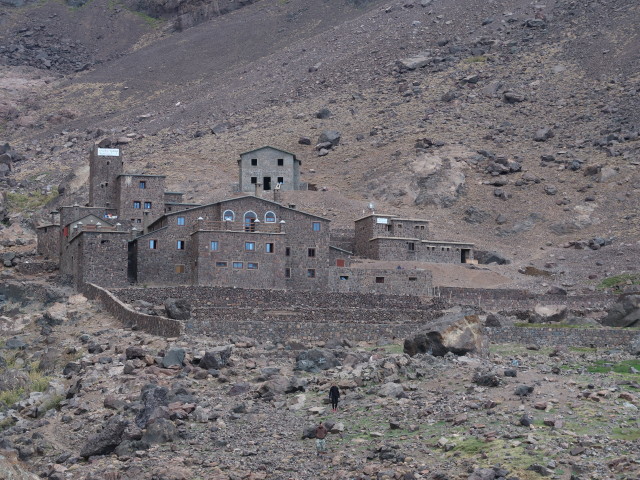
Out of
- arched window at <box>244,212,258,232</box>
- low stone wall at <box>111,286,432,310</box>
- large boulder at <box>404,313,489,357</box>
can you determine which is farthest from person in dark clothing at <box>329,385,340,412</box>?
arched window at <box>244,212,258,232</box>

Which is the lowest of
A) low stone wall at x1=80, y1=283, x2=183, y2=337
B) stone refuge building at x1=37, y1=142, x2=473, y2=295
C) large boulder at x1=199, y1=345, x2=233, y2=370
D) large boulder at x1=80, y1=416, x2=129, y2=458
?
large boulder at x1=80, y1=416, x2=129, y2=458

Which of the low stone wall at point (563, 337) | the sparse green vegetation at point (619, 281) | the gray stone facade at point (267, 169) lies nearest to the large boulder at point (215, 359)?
the low stone wall at point (563, 337)

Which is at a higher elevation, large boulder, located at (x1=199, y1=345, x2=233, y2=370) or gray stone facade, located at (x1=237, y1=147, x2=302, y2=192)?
gray stone facade, located at (x1=237, y1=147, x2=302, y2=192)

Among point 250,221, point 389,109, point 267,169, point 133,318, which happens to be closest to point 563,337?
point 133,318

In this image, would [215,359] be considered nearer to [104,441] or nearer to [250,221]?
[104,441]

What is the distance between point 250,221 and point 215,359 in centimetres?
2225

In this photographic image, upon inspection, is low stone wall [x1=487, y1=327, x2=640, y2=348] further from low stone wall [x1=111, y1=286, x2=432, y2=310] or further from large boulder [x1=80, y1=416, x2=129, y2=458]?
large boulder [x1=80, y1=416, x2=129, y2=458]

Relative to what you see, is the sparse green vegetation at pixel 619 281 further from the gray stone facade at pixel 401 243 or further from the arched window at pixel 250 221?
the arched window at pixel 250 221

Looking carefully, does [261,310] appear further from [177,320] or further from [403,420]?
[403,420]

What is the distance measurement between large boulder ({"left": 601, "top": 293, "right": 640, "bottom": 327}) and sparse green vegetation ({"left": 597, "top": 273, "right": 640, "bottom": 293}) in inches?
630

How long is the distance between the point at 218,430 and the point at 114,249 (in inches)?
975

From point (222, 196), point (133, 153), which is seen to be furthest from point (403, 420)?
point (133, 153)

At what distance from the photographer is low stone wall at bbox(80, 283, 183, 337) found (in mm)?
44375

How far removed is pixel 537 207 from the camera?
286ft
